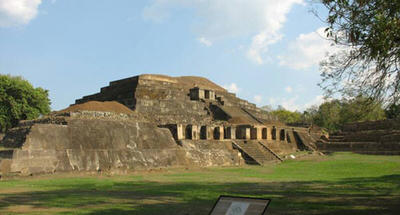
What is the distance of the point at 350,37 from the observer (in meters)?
8.61

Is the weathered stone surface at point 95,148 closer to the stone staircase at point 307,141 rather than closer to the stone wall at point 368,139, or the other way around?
the stone staircase at point 307,141

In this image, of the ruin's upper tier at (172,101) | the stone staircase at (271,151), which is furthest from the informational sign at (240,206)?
the stone staircase at (271,151)

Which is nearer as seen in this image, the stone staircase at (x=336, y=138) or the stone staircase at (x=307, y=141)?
the stone staircase at (x=307, y=141)

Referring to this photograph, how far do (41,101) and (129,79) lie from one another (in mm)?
10990

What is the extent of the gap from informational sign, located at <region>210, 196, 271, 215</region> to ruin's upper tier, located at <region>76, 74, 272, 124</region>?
61.4 ft

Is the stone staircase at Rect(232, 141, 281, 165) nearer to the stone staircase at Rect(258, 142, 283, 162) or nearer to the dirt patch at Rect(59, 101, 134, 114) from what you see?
the stone staircase at Rect(258, 142, 283, 162)

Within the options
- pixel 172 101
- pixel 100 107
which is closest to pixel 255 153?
pixel 172 101

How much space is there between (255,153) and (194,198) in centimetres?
1431

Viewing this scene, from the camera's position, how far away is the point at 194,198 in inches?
372

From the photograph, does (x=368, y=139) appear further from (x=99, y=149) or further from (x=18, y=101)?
(x=18, y=101)

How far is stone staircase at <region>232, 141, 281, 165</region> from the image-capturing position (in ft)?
73.4

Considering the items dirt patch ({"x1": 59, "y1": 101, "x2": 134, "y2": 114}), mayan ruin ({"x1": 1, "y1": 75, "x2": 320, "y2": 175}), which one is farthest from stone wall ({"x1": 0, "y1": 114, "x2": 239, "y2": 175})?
dirt patch ({"x1": 59, "y1": 101, "x2": 134, "y2": 114})

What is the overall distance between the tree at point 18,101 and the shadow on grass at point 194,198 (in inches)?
986

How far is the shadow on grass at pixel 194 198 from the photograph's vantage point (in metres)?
7.89
